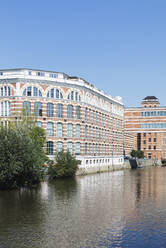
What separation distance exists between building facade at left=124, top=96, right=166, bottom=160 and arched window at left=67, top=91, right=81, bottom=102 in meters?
62.7

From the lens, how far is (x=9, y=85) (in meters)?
80.0

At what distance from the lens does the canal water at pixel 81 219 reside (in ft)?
87.1

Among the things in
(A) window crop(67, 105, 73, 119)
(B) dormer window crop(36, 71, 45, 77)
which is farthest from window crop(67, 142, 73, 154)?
(B) dormer window crop(36, 71, 45, 77)

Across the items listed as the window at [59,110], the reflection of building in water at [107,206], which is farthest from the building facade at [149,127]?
the reflection of building in water at [107,206]

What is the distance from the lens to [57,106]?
3250 inches

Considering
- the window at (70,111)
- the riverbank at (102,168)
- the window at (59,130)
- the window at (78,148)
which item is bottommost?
the riverbank at (102,168)

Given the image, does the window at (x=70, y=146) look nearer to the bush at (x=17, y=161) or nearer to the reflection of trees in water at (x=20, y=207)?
the bush at (x=17, y=161)

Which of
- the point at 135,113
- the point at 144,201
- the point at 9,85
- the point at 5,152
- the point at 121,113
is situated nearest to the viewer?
the point at 144,201

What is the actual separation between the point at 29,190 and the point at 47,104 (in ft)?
100

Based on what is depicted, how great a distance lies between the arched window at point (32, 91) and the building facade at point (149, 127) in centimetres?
7265

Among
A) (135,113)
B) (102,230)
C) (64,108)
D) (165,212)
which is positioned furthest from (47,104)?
(135,113)

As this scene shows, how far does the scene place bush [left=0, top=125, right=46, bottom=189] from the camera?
51.6m

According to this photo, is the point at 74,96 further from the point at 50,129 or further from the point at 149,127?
the point at 149,127

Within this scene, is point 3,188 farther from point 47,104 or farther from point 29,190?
point 47,104
